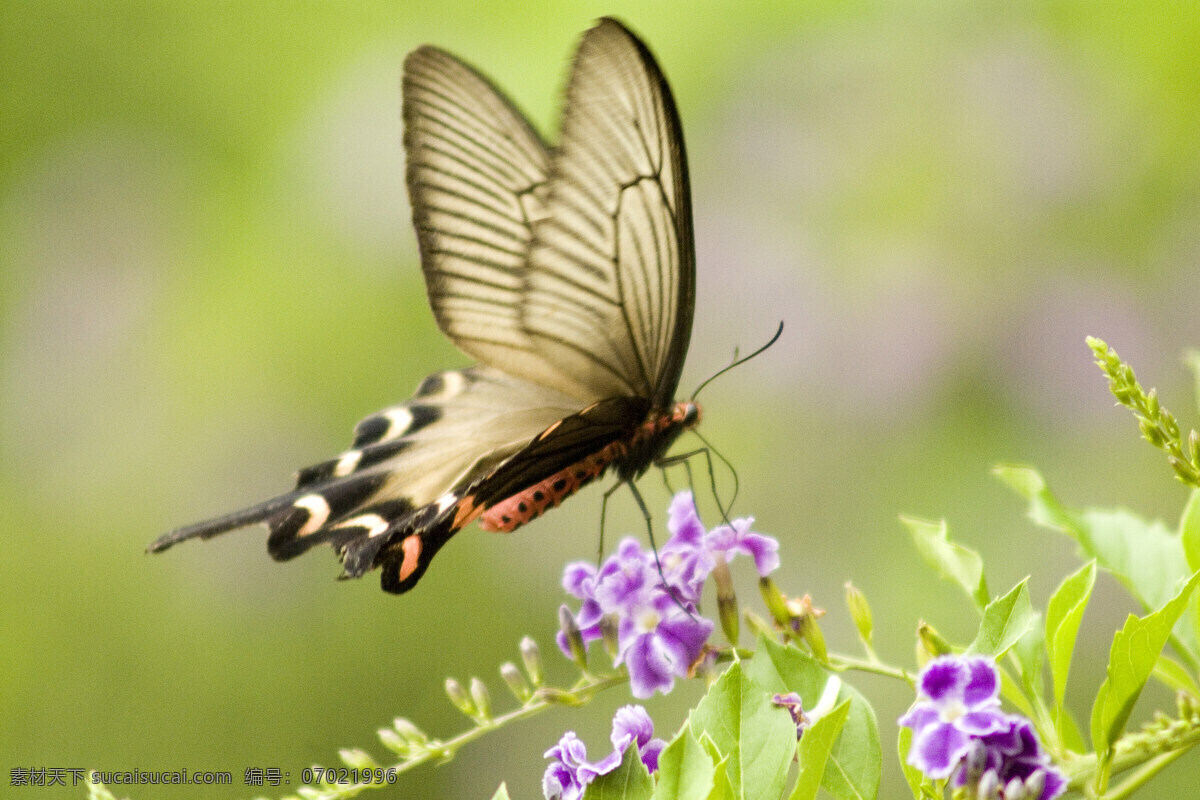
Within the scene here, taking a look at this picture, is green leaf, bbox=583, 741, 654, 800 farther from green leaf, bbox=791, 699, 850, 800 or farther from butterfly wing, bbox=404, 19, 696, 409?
butterfly wing, bbox=404, 19, 696, 409

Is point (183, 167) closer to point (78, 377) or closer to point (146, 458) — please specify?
point (78, 377)

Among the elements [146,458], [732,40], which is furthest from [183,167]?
[732,40]

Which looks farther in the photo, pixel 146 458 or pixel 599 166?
→ pixel 146 458

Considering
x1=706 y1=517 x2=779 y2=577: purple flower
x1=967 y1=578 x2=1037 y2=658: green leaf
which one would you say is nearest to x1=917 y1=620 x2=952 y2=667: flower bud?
x1=967 y1=578 x2=1037 y2=658: green leaf

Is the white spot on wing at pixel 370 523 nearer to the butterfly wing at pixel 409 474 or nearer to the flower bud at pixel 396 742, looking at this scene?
the butterfly wing at pixel 409 474

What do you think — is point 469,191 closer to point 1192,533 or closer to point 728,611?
point 728,611
